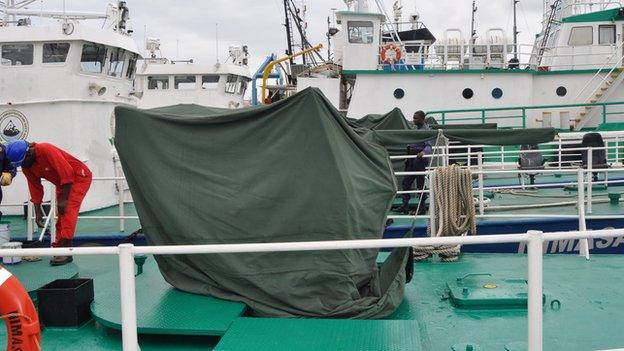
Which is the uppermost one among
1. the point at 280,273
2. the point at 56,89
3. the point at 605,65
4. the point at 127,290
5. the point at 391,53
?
the point at 391,53

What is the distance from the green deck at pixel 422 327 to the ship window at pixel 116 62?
605 cm

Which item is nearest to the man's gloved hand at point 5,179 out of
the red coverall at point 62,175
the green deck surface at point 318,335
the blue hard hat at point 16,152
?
the blue hard hat at point 16,152

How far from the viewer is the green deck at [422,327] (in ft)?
10.7

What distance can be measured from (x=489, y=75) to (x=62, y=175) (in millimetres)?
12919

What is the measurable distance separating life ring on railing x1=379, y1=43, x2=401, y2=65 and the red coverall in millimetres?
12036

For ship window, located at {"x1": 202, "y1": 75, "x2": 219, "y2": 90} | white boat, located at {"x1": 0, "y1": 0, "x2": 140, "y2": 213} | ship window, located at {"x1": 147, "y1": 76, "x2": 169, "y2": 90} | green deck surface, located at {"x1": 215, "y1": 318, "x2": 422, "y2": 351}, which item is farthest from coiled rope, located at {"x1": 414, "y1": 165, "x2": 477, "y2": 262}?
ship window, located at {"x1": 147, "y1": 76, "x2": 169, "y2": 90}

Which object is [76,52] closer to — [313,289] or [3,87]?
[3,87]

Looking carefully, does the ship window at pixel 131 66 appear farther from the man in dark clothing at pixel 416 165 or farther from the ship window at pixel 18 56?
the man in dark clothing at pixel 416 165

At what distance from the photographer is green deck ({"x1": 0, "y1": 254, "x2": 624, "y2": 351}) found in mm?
3252

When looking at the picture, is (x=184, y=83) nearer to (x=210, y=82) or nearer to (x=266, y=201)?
(x=210, y=82)

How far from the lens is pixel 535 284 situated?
8.18ft

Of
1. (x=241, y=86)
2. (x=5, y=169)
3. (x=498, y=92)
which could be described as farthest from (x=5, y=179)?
(x=241, y=86)

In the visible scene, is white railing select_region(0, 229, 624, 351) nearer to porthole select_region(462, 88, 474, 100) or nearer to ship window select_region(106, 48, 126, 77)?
ship window select_region(106, 48, 126, 77)

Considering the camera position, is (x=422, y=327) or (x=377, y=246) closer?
(x=377, y=246)
